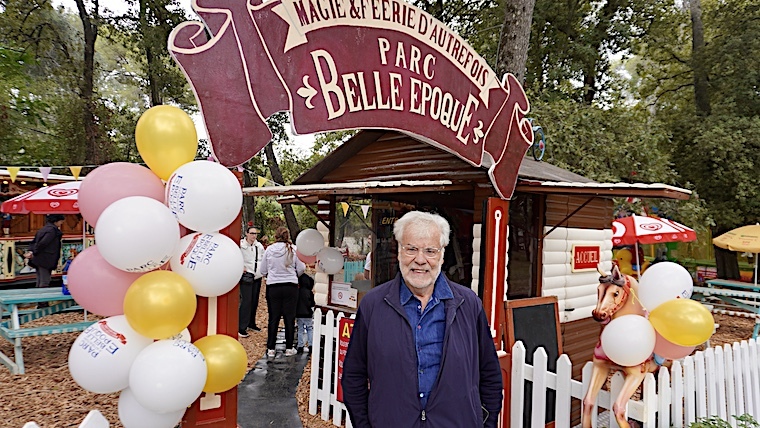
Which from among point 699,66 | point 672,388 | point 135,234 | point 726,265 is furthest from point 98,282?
point 726,265

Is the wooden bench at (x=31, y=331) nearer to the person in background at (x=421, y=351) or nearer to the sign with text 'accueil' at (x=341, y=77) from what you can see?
the sign with text 'accueil' at (x=341, y=77)

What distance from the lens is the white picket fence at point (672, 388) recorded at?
3.23m

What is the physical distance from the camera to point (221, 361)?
2719 mm

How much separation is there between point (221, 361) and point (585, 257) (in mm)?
5274

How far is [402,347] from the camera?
2195 millimetres

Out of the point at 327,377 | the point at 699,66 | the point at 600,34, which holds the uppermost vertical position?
the point at 600,34

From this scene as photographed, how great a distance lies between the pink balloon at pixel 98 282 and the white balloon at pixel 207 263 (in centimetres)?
24

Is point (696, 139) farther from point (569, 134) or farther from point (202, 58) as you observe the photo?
point (202, 58)

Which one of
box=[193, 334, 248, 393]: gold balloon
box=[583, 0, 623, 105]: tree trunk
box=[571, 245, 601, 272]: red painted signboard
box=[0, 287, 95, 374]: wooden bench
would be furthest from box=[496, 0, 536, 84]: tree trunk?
box=[583, 0, 623, 105]: tree trunk

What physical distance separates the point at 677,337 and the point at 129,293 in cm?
342

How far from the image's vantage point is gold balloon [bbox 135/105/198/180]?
268cm

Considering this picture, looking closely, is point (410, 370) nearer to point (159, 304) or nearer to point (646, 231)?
point (159, 304)

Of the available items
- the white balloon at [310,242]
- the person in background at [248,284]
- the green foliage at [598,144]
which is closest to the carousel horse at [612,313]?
the white balloon at [310,242]

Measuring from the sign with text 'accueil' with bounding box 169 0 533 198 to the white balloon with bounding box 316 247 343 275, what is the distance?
3.33m
